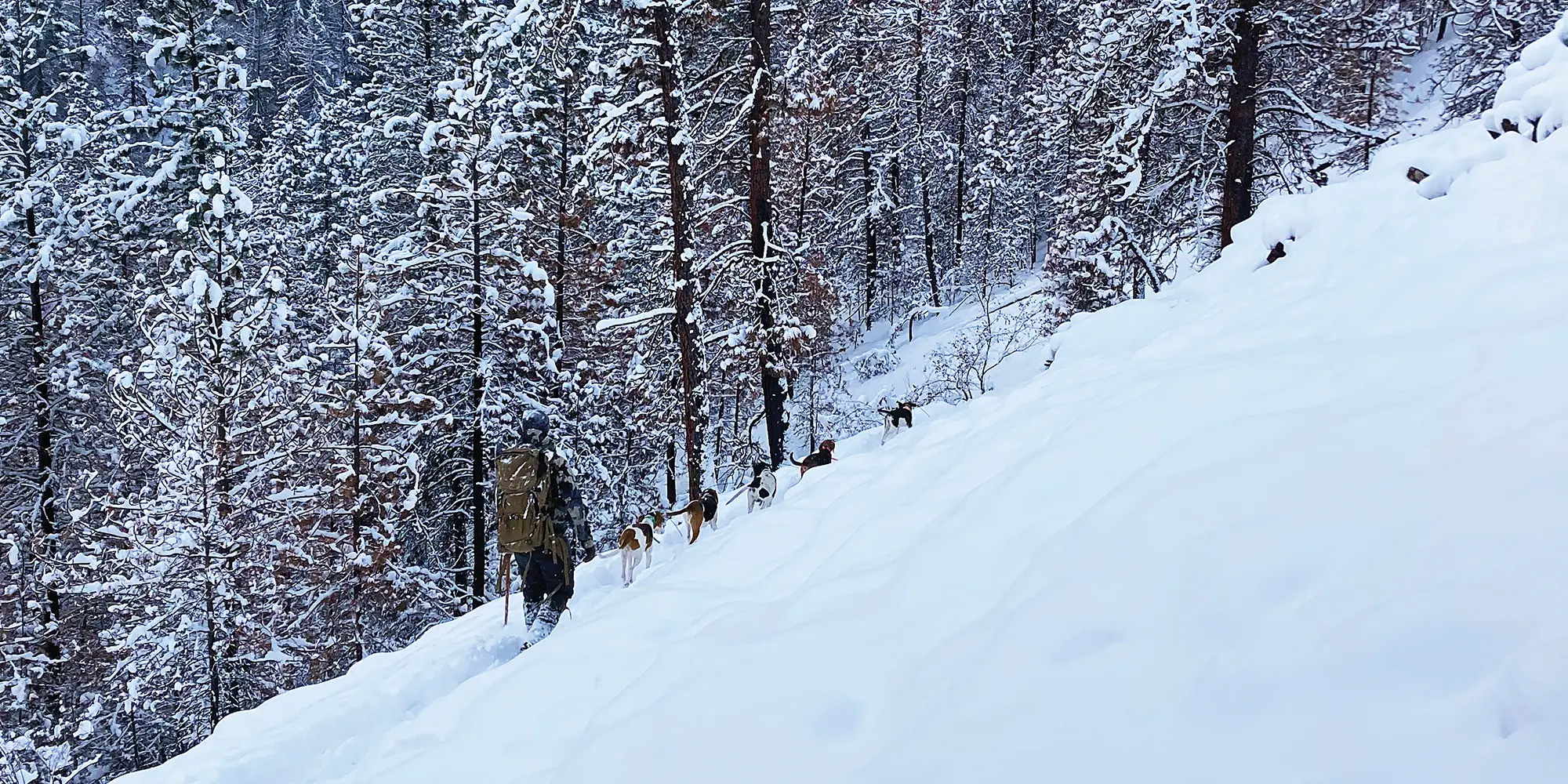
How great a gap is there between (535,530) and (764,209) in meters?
6.40

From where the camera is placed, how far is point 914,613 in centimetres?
354

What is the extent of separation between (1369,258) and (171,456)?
16.2 metres

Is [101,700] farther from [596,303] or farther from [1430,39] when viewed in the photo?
[1430,39]

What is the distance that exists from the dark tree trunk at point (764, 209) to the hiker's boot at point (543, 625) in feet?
16.8

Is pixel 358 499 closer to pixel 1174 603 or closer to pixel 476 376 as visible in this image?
pixel 476 376

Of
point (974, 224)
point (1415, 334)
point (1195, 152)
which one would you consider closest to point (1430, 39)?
point (974, 224)

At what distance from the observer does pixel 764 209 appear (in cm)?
1244

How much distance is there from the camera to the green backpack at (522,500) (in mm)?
7715

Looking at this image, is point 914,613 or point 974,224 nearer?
point 914,613

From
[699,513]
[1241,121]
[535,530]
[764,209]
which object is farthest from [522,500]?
[1241,121]

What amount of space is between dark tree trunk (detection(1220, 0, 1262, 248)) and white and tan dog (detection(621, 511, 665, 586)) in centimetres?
749

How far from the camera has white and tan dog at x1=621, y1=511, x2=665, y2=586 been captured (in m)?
8.05

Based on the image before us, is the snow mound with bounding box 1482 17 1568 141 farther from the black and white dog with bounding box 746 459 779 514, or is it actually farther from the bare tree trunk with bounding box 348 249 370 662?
the bare tree trunk with bounding box 348 249 370 662

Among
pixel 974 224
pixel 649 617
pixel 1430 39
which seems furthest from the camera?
pixel 1430 39
